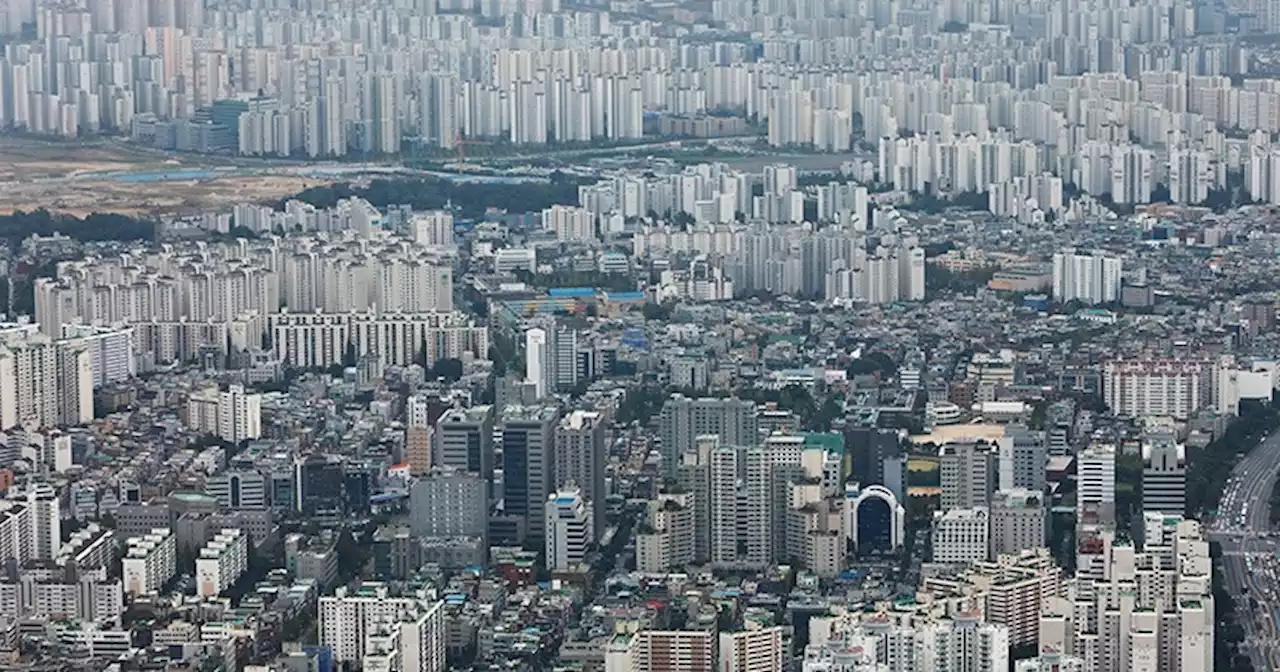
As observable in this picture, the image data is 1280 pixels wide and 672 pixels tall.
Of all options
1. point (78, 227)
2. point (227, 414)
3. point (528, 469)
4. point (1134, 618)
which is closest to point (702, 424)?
point (528, 469)

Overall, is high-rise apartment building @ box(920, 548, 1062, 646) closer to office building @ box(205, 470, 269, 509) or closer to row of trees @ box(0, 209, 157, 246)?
office building @ box(205, 470, 269, 509)

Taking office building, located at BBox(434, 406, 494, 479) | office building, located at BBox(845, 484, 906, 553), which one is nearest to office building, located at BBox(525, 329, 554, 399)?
office building, located at BBox(434, 406, 494, 479)

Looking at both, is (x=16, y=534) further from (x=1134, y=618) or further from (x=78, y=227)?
(x=78, y=227)

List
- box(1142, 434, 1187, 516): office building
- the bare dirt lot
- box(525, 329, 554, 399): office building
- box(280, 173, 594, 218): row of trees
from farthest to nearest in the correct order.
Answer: box(280, 173, 594, 218): row of trees
the bare dirt lot
box(525, 329, 554, 399): office building
box(1142, 434, 1187, 516): office building

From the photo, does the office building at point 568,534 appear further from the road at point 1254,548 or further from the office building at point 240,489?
the road at point 1254,548

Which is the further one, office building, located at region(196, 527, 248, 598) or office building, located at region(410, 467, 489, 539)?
office building, located at region(410, 467, 489, 539)

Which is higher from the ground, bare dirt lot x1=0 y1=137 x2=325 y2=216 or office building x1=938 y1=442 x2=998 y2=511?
bare dirt lot x1=0 y1=137 x2=325 y2=216

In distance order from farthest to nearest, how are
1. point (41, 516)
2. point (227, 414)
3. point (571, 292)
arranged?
point (571, 292) → point (227, 414) → point (41, 516)
